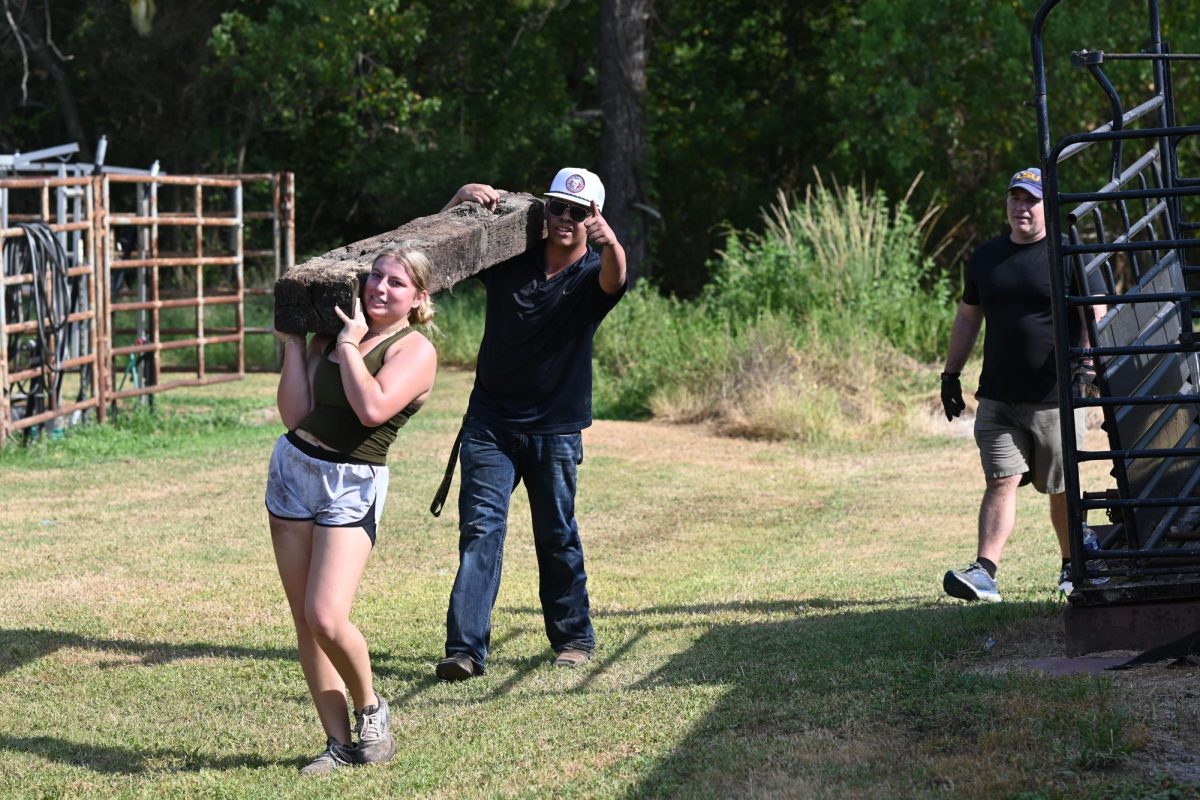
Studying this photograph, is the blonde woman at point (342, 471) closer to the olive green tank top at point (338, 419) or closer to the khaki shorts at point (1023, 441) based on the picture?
the olive green tank top at point (338, 419)

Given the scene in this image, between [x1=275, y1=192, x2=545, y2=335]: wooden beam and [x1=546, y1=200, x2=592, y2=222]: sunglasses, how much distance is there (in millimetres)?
157

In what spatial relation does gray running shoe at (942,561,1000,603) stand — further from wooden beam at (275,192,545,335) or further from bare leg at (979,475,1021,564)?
wooden beam at (275,192,545,335)

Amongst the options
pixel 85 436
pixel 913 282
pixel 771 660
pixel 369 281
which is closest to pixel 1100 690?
pixel 771 660

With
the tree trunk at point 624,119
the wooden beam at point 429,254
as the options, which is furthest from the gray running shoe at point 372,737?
the tree trunk at point 624,119

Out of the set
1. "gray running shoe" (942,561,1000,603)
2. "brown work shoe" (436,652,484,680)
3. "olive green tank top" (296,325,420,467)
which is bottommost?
"brown work shoe" (436,652,484,680)

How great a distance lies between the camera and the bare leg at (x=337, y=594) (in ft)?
15.0

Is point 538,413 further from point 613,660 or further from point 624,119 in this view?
point 624,119

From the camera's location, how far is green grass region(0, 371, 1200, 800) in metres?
4.61

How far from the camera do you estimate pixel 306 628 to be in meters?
4.70

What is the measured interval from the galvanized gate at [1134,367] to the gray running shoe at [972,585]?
0.58 meters

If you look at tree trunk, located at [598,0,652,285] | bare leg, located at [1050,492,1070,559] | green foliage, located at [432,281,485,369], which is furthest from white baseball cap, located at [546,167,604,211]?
tree trunk, located at [598,0,652,285]

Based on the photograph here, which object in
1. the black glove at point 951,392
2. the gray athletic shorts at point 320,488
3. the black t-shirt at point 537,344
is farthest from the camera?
the black glove at point 951,392

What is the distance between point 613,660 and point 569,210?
70.1 inches

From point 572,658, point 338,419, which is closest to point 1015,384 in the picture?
point 572,658
